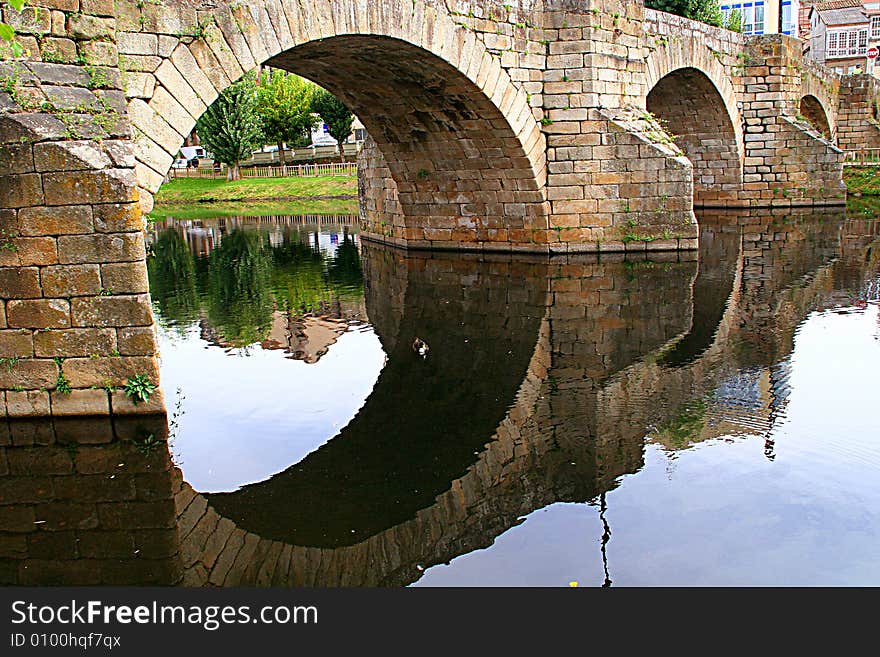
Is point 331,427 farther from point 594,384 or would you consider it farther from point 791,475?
point 791,475

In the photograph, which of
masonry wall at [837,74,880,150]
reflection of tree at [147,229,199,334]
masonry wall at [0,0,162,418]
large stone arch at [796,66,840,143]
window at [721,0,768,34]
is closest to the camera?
masonry wall at [0,0,162,418]

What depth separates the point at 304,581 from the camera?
439cm

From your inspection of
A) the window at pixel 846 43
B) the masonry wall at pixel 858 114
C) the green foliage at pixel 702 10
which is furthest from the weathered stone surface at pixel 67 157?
the window at pixel 846 43

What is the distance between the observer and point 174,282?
14.9 m

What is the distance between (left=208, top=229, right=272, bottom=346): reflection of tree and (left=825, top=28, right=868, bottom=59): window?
47.4 metres

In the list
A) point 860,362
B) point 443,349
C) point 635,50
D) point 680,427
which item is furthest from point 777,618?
point 635,50

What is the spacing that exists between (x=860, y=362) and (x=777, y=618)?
194 inches

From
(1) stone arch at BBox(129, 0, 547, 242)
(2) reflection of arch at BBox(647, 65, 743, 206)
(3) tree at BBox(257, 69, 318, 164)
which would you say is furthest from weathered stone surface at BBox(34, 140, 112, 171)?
(3) tree at BBox(257, 69, 318, 164)

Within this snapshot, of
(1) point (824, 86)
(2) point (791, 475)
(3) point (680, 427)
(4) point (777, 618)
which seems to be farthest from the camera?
(1) point (824, 86)

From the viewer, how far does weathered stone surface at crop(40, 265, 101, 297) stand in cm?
658

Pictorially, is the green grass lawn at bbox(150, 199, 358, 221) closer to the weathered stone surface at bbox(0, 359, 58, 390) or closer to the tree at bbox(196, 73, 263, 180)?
the tree at bbox(196, 73, 263, 180)

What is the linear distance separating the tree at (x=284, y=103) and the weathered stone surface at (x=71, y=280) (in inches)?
1574

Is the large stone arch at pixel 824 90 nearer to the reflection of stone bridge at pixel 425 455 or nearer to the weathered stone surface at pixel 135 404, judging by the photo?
the reflection of stone bridge at pixel 425 455

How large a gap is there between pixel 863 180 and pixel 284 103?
28.2 metres
